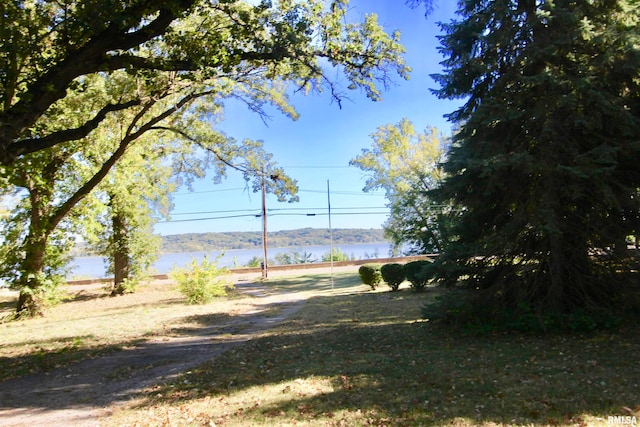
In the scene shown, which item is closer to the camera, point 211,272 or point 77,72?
point 77,72

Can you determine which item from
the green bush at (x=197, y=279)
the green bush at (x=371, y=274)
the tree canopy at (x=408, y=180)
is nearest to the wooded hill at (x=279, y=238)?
the tree canopy at (x=408, y=180)

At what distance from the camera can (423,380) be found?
5.25 m

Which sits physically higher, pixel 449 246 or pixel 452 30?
pixel 452 30

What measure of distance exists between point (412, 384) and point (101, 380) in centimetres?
461

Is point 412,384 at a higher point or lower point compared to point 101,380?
higher

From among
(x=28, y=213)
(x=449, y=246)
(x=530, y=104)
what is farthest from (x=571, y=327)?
(x=28, y=213)

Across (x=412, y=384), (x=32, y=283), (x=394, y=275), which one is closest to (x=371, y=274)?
(x=394, y=275)

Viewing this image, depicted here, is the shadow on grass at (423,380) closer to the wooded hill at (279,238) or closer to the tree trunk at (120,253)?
the tree trunk at (120,253)

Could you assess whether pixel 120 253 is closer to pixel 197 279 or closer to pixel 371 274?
pixel 197 279

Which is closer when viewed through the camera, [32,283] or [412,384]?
[412,384]

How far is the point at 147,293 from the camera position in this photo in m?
22.2

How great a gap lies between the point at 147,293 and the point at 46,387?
55.5ft

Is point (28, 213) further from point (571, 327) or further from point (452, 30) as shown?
point (571, 327)

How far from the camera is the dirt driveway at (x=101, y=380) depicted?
16.5 ft
